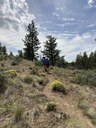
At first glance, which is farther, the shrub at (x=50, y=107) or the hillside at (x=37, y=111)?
the shrub at (x=50, y=107)

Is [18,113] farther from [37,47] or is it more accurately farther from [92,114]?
[37,47]

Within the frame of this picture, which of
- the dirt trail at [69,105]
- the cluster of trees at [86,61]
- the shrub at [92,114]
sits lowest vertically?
the shrub at [92,114]

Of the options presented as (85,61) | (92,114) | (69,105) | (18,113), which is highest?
(85,61)

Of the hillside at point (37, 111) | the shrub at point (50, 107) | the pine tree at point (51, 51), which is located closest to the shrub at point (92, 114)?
the hillside at point (37, 111)

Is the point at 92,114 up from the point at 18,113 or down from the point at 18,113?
down

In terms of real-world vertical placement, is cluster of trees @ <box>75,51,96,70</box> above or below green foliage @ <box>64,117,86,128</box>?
above

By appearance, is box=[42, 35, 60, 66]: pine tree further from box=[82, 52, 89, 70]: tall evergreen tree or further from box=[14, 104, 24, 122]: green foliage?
box=[14, 104, 24, 122]: green foliage

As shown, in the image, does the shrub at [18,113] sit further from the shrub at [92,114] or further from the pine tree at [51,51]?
the pine tree at [51,51]

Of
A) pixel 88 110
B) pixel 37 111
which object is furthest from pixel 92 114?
pixel 37 111

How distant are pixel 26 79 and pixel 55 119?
5635mm

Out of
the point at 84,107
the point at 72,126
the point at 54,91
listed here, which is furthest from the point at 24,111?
the point at 54,91

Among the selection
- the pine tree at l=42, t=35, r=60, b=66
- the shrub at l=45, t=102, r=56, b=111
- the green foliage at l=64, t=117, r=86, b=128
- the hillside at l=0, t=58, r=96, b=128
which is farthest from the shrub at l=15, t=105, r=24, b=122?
the pine tree at l=42, t=35, r=60, b=66

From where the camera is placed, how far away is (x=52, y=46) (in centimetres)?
4619

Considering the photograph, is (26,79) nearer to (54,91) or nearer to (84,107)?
(54,91)
